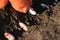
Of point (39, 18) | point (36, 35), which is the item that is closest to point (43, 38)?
point (36, 35)

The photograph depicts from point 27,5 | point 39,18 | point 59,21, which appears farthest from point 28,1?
point 59,21

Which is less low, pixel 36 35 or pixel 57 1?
pixel 57 1

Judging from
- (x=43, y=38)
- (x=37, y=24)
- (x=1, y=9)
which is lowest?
(x=43, y=38)

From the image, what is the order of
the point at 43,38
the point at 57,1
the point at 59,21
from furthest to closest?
the point at 57,1
the point at 59,21
the point at 43,38

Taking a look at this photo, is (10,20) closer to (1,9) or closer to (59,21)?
(1,9)

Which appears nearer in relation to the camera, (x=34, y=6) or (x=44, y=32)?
(x=44, y=32)

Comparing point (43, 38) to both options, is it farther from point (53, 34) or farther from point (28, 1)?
point (28, 1)


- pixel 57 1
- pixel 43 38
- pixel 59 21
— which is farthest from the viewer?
pixel 57 1
